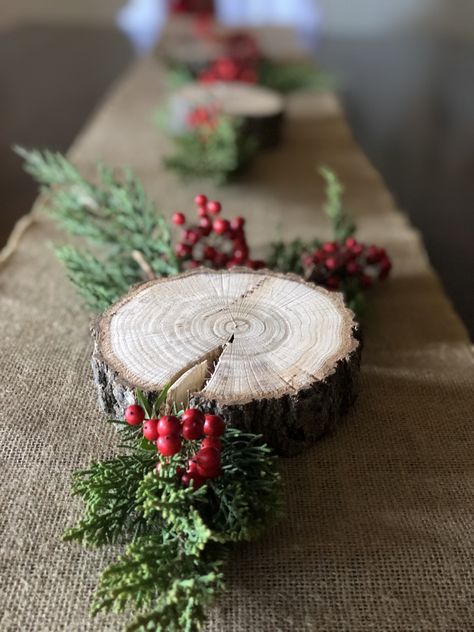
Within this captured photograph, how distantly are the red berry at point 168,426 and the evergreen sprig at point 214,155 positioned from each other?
3.97ft

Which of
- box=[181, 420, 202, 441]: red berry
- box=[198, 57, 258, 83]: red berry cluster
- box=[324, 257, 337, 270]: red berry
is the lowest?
box=[198, 57, 258, 83]: red berry cluster

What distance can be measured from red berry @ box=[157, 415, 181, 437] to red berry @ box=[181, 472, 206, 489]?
5cm

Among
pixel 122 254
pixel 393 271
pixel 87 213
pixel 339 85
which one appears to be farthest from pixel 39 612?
pixel 339 85

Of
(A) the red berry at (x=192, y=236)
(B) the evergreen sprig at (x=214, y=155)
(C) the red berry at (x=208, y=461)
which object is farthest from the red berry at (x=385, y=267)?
(C) the red berry at (x=208, y=461)

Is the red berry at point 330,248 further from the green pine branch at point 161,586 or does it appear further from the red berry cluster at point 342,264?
the green pine branch at point 161,586

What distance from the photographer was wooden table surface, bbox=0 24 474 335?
196cm

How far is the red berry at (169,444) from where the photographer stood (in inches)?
33.4

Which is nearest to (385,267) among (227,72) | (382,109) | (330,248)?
(330,248)

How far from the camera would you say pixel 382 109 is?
2.83 metres

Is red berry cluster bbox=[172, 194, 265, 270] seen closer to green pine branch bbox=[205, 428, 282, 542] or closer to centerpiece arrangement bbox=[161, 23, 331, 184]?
green pine branch bbox=[205, 428, 282, 542]

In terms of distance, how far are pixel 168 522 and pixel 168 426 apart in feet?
0.35

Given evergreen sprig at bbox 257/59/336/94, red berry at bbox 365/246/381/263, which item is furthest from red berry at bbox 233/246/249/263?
evergreen sprig at bbox 257/59/336/94

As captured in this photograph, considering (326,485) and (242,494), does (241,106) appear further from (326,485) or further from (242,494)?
(242,494)

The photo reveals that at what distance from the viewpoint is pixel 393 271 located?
1.60 meters
